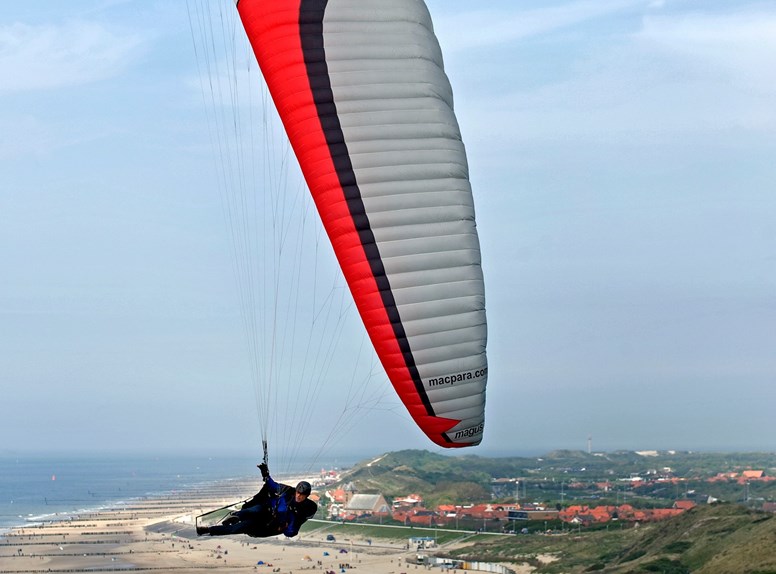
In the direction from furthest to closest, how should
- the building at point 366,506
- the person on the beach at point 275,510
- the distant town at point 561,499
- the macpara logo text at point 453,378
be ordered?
1. the building at point 366,506
2. the distant town at point 561,499
3. the macpara logo text at point 453,378
4. the person on the beach at point 275,510

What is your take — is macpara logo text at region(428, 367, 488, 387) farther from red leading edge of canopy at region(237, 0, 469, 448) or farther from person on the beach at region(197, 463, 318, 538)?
person on the beach at region(197, 463, 318, 538)

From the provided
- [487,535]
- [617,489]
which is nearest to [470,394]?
[487,535]

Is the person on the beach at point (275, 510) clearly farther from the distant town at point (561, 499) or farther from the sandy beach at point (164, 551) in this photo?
the distant town at point (561, 499)

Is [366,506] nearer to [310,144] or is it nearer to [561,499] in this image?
[561,499]

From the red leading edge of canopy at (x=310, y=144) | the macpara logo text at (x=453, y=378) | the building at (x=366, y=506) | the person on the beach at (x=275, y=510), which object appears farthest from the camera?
the building at (x=366, y=506)

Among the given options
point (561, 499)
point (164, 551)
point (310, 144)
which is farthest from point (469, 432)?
point (561, 499)

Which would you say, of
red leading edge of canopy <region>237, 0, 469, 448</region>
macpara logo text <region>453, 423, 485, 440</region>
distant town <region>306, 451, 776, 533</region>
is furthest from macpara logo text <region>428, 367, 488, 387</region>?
distant town <region>306, 451, 776, 533</region>

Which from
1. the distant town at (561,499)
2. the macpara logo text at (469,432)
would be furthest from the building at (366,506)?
the macpara logo text at (469,432)

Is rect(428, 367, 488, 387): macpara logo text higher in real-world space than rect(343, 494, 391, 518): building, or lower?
higher

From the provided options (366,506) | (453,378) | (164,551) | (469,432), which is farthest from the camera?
(366,506)

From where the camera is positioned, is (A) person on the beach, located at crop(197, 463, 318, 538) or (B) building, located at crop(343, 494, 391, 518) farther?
(B) building, located at crop(343, 494, 391, 518)
